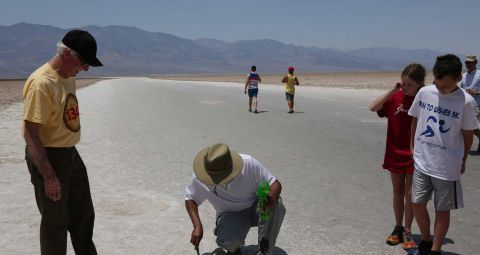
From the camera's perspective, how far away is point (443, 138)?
390cm

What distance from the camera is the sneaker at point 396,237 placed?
15.3ft

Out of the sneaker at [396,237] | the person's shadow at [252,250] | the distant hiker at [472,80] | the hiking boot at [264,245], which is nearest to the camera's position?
the hiking boot at [264,245]

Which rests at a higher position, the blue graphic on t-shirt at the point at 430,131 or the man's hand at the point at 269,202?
the blue graphic on t-shirt at the point at 430,131

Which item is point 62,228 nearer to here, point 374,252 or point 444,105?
point 374,252

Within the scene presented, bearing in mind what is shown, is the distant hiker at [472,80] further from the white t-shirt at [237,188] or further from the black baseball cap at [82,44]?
the black baseball cap at [82,44]

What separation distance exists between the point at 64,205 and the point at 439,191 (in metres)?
2.92

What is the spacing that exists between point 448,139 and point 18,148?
870 cm

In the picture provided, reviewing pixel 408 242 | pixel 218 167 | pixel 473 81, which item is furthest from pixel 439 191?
pixel 473 81

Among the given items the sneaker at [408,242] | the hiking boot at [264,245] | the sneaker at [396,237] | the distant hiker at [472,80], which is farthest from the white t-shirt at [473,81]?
the hiking boot at [264,245]

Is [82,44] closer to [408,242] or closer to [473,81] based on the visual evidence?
[408,242]

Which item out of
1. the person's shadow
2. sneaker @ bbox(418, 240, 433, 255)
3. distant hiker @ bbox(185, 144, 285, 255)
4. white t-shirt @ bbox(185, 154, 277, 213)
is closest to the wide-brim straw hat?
distant hiker @ bbox(185, 144, 285, 255)

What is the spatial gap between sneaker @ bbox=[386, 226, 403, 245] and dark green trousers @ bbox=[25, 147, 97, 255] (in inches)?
109

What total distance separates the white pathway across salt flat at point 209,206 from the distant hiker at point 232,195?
460 mm

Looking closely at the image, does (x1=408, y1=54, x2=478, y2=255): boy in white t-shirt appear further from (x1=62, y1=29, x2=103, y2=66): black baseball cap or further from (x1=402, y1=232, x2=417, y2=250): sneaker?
(x1=62, y1=29, x2=103, y2=66): black baseball cap
